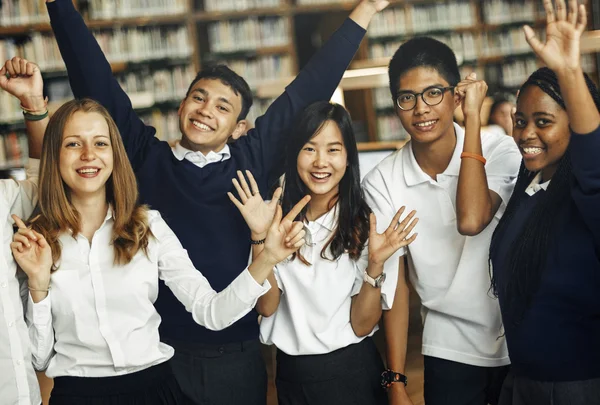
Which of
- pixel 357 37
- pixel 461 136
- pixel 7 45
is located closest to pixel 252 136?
pixel 357 37

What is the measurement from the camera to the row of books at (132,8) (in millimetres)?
5453

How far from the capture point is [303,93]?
2002mm

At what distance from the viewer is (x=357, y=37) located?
2.00 metres

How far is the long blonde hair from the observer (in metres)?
1.56

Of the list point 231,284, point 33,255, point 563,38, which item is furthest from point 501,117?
point 33,255

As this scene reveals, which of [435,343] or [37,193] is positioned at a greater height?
[37,193]

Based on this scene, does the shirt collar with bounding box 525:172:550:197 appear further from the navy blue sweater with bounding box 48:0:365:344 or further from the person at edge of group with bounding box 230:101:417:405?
the navy blue sweater with bounding box 48:0:365:344

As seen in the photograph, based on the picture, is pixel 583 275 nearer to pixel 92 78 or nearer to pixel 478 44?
pixel 92 78

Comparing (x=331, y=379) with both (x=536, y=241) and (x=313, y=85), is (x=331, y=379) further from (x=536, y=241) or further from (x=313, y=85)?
(x=313, y=85)

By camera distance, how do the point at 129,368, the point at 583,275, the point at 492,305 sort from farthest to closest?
1. the point at 492,305
2. the point at 129,368
3. the point at 583,275

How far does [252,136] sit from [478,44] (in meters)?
4.79

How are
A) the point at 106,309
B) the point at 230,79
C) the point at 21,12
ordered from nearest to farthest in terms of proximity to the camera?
the point at 106,309, the point at 230,79, the point at 21,12

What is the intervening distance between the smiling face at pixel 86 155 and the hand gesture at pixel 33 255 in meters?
0.16

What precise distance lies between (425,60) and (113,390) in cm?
119
